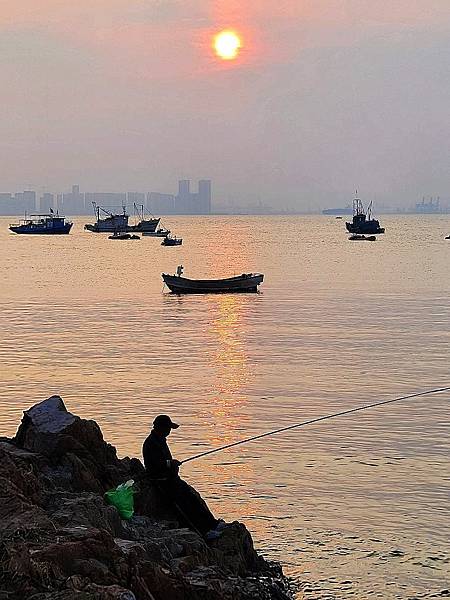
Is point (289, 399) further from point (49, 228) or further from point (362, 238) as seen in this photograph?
point (49, 228)

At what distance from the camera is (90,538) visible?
340 inches

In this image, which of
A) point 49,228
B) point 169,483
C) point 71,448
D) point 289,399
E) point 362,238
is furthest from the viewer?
point 49,228

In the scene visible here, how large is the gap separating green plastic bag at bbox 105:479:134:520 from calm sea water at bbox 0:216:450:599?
6.57 feet

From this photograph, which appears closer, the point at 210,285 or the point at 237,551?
the point at 237,551

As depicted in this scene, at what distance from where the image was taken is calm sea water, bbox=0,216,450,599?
521 inches

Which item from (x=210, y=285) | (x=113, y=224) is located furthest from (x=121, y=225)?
(x=210, y=285)

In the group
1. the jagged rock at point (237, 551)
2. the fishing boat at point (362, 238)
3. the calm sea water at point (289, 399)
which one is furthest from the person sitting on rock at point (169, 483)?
the fishing boat at point (362, 238)

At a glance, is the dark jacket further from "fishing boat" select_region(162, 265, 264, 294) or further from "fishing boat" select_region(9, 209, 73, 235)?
"fishing boat" select_region(9, 209, 73, 235)

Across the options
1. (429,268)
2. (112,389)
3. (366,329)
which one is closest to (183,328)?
(366,329)

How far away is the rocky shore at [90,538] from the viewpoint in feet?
26.6

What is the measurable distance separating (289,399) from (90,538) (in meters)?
14.3

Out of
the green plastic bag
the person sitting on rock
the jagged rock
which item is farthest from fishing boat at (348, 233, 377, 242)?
the green plastic bag

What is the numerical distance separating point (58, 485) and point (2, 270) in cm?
7066

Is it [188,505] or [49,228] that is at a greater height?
[188,505]
